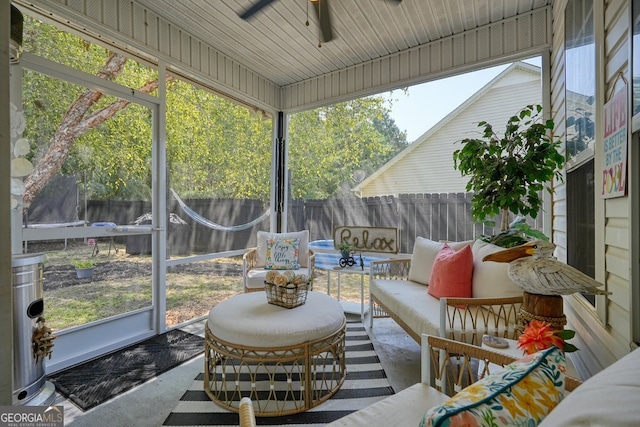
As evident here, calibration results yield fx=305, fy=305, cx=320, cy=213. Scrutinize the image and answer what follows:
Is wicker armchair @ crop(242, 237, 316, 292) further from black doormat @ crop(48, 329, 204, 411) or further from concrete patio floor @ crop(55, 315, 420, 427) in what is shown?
concrete patio floor @ crop(55, 315, 420, 427)

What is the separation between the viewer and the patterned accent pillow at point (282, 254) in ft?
11.9

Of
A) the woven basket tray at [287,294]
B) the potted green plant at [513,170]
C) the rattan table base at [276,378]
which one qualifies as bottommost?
the rattan table base at [276,378]

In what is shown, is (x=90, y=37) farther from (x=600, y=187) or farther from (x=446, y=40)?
(x=600, y=187)

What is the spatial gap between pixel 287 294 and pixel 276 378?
2.04 ft

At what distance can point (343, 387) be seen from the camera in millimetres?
2070

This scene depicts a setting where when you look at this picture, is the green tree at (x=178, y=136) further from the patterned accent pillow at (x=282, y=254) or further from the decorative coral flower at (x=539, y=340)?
the decorative coral flower at (x=539, y=340)

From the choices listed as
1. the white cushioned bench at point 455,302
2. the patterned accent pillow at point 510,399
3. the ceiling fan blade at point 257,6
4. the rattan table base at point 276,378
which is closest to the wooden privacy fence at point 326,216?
the white cushioned bench at point 455,302

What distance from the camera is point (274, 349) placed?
5.75 feet

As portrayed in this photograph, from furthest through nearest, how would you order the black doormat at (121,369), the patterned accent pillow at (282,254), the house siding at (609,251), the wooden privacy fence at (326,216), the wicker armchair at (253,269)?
the patterned accent pillow at (282,254) < the wicker armchair at (253,269) < the wooden privacy fence at (326,216) < the black doormat at (121,369) < the house siding at (609,251)

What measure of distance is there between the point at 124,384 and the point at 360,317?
7.64 ft

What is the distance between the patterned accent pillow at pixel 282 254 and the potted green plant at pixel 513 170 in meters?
2.03

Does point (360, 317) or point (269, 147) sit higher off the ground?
point (269, 147)

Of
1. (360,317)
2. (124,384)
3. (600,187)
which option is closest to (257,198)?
(360,317)

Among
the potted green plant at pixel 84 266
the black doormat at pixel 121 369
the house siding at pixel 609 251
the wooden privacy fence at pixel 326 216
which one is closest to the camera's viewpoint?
the house siding at pixel 609 251
